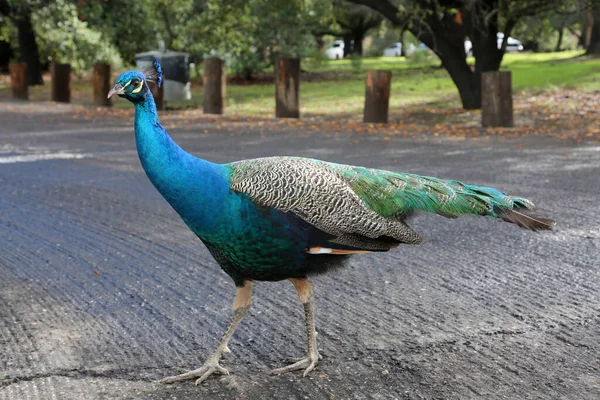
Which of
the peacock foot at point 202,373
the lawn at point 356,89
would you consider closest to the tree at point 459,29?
the lawn at point 356,89

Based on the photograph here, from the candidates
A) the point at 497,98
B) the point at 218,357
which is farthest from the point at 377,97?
the point at 218,357

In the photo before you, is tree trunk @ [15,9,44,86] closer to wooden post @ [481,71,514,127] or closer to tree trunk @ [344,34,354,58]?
wooden post @ [481,71,514,127]

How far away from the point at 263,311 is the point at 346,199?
127 centimetres

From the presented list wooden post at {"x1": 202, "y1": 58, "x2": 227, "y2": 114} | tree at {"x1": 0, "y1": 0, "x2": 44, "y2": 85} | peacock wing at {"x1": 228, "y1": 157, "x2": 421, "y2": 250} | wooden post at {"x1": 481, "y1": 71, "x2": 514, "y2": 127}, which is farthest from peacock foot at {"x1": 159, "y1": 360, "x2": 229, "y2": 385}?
tree at {"x1": 0, "y1": 0, "x2": 44, "y2": 85}

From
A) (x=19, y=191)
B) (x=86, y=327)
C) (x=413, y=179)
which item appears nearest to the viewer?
(x=413, y=179)

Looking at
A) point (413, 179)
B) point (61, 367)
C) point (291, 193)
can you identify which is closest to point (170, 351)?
point (61, 367)

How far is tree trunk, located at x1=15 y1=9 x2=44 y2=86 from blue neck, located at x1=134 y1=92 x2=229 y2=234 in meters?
25.6

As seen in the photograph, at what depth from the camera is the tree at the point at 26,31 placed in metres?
25.8

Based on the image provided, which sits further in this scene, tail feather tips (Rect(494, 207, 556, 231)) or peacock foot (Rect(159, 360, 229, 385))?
tail feather tips (Rect(494, 207, 556, 231))

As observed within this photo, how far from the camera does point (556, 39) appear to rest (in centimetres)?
5031

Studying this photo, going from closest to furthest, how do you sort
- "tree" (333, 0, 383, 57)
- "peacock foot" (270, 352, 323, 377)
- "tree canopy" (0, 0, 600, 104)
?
"peacock foot" (270, 352, 323, 377) < "tree canopy" (0, 0, 600, 104) < "tree" (333, 0, 383, 57)

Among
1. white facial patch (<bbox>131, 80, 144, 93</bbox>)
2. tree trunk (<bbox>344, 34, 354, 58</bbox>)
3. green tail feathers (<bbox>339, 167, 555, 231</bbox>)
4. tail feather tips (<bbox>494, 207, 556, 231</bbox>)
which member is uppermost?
tree trunk (<bbox>344, 34, 354, 58</bbox>)

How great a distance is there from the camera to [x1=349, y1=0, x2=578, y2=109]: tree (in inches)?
637

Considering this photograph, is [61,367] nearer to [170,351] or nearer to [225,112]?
[170,351]
